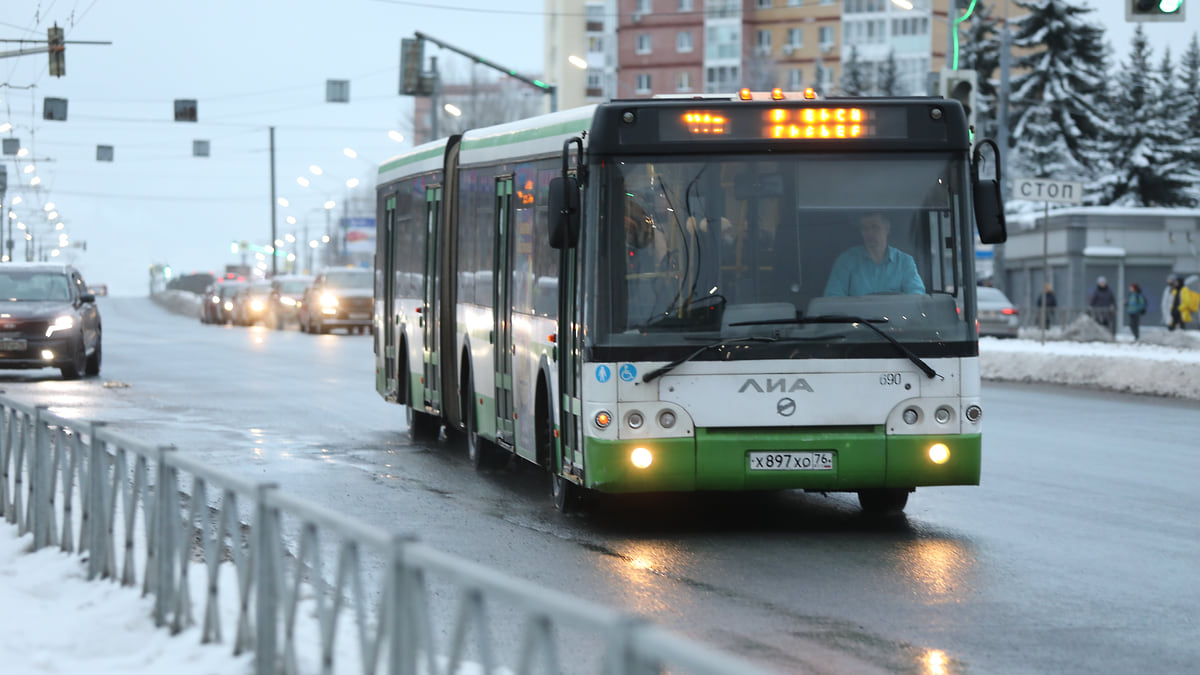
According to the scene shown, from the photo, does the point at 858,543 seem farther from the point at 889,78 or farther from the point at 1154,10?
the point at 889,78

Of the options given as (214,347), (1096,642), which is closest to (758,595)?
(1096,642)

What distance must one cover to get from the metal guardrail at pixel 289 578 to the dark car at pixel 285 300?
53775 millimetres

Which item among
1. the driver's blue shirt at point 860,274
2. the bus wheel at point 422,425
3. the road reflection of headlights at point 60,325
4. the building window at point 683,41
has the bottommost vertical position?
the bus wheel at point 422,425

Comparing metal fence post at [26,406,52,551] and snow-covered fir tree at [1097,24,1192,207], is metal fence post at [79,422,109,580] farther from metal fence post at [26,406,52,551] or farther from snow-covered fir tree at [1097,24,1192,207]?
snow-covered fir tree at [1097,24,1192,207]

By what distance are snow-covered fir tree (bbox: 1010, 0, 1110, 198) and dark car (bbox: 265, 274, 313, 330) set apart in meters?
27.6

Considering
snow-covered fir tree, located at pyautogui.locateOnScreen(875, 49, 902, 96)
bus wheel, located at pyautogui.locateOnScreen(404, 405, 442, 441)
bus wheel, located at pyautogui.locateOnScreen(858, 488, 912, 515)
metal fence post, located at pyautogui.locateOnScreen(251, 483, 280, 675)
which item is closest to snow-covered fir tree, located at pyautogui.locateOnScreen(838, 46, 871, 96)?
snow-covered fir tree, located at pyautogui.locateOnScreen(875, 49, 902, 96)

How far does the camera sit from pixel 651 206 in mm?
10789

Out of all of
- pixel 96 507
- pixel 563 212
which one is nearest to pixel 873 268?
pixel 563 212

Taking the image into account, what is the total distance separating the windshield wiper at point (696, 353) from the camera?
1064cm

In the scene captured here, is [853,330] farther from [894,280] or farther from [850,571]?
[850,571]

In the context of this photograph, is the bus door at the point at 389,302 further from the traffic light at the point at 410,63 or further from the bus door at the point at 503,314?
the traffic light at the point at 410,63

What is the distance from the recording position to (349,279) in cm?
5531

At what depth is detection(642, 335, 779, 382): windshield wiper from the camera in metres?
10.6

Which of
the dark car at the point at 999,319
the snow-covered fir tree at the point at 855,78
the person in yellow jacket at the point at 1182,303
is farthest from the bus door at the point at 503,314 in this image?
the snow-covered fir tree at the point at 855,78
